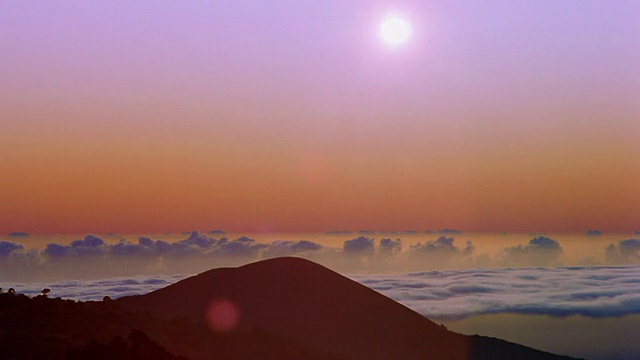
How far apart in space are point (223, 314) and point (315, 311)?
406 inches

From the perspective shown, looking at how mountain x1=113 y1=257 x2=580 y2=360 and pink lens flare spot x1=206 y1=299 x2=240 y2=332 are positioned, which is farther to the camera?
mountain x1=113 y1=257 x2=580 y2=360

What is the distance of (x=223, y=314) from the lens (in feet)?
252

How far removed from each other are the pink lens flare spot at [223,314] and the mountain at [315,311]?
0.28ft

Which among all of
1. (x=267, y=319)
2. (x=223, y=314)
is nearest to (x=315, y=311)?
(x=267, y=319)

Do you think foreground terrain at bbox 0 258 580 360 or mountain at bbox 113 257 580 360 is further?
mountain at bbox 113 257 580 360

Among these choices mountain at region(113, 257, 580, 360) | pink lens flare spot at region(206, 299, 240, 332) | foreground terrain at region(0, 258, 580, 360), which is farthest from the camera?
mountain at region(113, 257, 580, 360)

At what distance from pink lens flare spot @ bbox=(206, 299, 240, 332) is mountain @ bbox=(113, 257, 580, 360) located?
0.09 meters

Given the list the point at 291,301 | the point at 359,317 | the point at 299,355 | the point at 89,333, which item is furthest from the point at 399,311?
the point at 89,333

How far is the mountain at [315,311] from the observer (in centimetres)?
7650

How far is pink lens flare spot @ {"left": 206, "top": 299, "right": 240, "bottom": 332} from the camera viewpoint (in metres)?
71.7

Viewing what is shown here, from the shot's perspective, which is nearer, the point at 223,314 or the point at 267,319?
the point at 223,314

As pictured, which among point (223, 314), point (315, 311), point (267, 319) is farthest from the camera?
point (315, 311)

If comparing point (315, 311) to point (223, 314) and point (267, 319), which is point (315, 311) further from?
point (223, 314)

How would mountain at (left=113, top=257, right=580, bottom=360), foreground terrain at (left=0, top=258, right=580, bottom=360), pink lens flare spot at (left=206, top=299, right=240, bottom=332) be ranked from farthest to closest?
mountain at (left=113, top=257, right=580, bottom=360) → pink lens flare spot at (left=206, top=299, right=240, bottom=332) → foreground terrain at (left=0, top=258, right=580, bottom=360)
